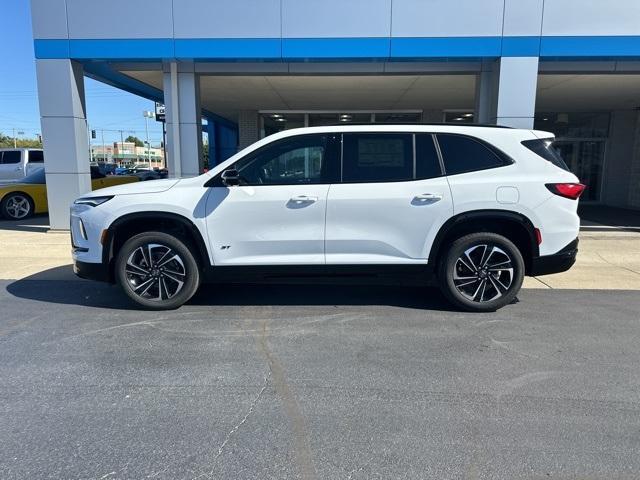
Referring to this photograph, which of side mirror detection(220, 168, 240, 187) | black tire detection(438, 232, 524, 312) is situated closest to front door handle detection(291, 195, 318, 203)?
side mirror detection(220, 168, 240, 187)

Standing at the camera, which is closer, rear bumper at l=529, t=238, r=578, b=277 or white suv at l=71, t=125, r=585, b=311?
white suv at l=71, t=125, r=585, b=311

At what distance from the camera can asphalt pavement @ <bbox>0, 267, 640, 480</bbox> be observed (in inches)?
105

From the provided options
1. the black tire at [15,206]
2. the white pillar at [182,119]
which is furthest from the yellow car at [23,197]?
the white pillar at [182,119]

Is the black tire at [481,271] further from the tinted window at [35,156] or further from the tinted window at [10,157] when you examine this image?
the tinted window at [10,157]

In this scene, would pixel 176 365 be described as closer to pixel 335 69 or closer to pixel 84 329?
pixel 84 329

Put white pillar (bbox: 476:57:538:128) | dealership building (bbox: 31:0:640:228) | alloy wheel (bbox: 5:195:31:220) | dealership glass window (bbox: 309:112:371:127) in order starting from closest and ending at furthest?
dealership building (bbox: 31:0:640:228) → white pillar (bbox: 476:57:538:128) → alloy wheel (bbox: 5:195:31:220) → dealership glass window (bbox: 309:112:371:127)

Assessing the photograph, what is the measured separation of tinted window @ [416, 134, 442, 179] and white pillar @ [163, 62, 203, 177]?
257 inches

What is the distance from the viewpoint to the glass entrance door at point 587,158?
17.5 meters

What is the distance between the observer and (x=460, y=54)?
919 cm

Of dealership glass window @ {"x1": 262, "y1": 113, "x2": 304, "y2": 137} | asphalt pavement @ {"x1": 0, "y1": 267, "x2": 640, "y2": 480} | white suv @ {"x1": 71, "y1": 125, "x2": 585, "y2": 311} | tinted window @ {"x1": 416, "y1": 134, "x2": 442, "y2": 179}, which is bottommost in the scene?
asphalt pavement @ {"x1": 0, "y1": 267, "x2": 640, "y2": 480}

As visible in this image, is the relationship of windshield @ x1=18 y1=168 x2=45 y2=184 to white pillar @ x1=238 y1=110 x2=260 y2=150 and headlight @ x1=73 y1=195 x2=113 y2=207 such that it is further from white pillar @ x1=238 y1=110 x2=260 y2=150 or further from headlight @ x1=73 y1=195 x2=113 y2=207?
headlight @ x1=73 y1=195 x2=113 y2=207

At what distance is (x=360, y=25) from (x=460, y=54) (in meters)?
2.02

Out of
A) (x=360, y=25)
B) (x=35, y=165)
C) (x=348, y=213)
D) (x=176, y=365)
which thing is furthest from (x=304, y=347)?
(x=35, y=165)

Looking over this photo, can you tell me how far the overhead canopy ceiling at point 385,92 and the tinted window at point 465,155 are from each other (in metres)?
6.50
